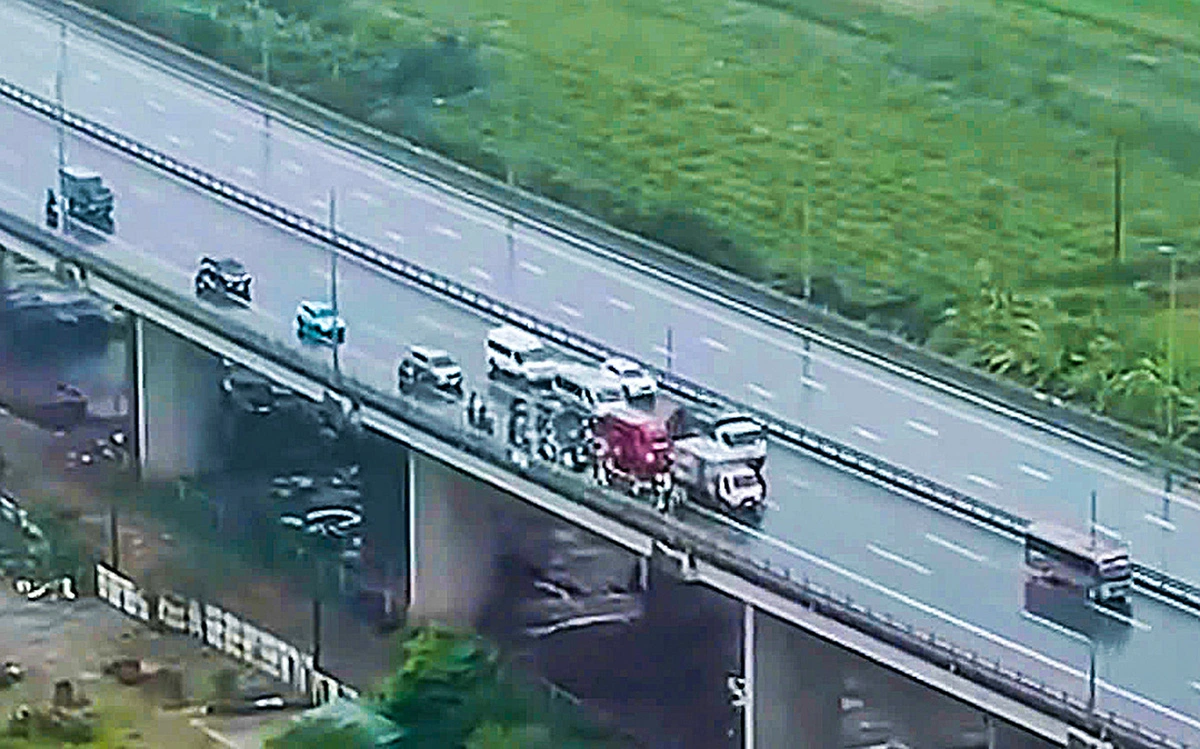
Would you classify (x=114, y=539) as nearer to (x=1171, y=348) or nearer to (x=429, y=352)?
(x=429, y=352)

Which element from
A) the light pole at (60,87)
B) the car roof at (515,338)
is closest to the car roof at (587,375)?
the car roof at (515,338)

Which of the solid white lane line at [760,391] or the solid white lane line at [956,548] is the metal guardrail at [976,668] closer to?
the solid white lane line at [956,548]

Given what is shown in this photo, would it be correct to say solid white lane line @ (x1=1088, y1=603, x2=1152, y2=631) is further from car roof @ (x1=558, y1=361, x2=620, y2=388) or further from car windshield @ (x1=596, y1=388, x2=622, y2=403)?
car roof @ (x1=558, y1=361, x2=620, y2=388)

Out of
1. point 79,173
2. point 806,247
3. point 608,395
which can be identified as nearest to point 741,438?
point 608,395

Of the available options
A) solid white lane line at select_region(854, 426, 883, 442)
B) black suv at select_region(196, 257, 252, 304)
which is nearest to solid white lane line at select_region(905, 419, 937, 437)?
solid white lane line at select_region(854, 426, 883, 442)

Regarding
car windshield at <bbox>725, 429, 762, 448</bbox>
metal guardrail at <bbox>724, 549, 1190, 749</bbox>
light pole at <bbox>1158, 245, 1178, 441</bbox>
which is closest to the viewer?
metal guardrail at <bbox>724, 549, 1190, 749</bbox>
